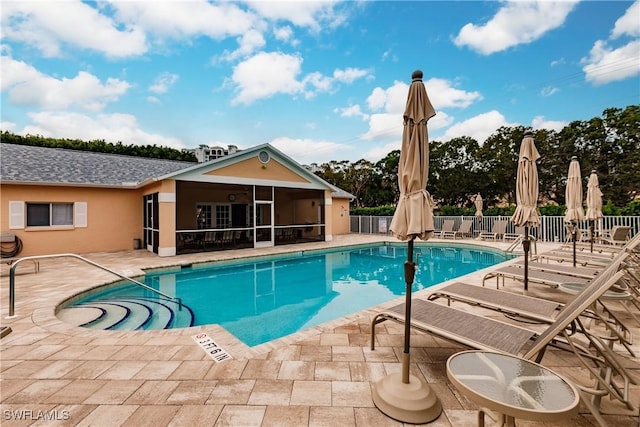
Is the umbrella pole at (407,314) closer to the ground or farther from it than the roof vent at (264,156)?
closer to the ground

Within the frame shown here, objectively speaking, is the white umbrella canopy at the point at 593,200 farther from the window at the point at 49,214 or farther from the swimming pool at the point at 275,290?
the window at the point at 49,214

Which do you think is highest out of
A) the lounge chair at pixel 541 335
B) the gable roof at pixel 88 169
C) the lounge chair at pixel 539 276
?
the gable roof at pixel 88 169

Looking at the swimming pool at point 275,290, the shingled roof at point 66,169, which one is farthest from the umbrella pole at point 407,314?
the shingled roof at point 66,169

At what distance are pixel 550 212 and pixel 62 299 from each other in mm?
19273

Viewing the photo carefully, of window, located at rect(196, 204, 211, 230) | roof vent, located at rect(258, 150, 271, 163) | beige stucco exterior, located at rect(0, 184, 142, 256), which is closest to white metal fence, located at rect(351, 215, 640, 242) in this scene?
roof vent, located at rect(258, 150, 271, 163)

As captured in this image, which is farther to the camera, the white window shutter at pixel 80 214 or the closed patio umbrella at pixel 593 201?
the white window shutter at pixel 80 214

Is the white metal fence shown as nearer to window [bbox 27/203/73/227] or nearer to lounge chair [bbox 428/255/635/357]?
lounge chair [bbox 428/255/635/357]

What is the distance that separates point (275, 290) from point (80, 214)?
925cm

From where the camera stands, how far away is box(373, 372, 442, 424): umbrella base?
226 centimetres

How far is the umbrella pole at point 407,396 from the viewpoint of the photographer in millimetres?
2263

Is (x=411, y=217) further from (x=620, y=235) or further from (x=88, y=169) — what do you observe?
(x=88, y=169)

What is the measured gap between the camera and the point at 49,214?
1106cm

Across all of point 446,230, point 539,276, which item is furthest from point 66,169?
point 446,230

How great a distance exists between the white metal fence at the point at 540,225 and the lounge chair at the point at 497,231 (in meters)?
0.48
